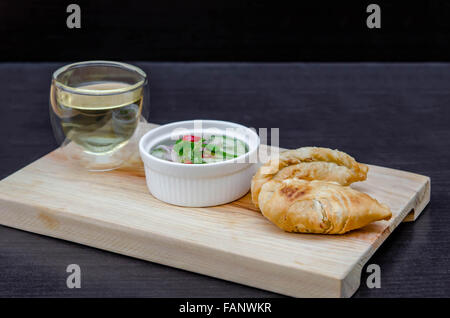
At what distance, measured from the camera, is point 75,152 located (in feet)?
5.04

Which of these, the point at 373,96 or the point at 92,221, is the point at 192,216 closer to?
the point at 92,221

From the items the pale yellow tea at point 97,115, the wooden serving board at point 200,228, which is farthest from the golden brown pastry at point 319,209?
the pale yellow tea at point 97,115

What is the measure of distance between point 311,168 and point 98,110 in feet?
1.44

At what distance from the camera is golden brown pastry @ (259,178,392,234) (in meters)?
1.17

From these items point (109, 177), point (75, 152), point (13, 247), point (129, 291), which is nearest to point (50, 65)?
point (75, 152)

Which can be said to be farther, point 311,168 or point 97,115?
point 97,115

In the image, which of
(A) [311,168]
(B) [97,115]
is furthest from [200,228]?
(B) [97,115]

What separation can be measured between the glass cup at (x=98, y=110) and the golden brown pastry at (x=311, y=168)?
12.8 inches
